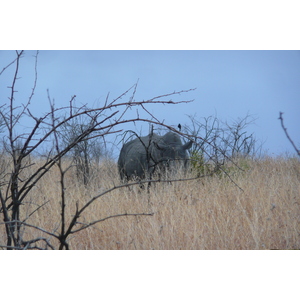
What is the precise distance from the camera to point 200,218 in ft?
12.6

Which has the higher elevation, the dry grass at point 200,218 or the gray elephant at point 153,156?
the gray elephant at point 153,156

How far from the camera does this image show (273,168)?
5000 millimetres

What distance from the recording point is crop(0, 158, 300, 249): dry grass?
3.51 m

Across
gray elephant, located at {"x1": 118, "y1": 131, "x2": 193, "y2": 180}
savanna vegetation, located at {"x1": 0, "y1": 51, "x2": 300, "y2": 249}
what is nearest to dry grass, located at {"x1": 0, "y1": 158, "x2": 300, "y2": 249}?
savanna vegetation, located at {"x1": 0, "y1": 51, "x2": 300, "y2": 249}

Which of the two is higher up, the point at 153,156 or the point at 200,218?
the point at 153,156

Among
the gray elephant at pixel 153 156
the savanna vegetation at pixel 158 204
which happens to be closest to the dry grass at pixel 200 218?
the savanna vegetation at pixel 158 204

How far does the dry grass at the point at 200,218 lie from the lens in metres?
3.51

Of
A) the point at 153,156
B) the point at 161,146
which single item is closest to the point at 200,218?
the point at 161,146

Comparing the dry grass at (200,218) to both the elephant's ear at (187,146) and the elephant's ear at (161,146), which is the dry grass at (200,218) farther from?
the elephant's ear at (161,146)

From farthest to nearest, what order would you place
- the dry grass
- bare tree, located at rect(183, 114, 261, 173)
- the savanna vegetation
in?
bare tree, located at rect(183, 114, 261, 173) < the dry grass < the savanna vegetation

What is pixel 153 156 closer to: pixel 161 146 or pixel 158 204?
pixel 161 146

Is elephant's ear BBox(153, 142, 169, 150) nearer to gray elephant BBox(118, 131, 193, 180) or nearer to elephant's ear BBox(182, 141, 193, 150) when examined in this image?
gray elephant BBox(118, 131, 193, 180)

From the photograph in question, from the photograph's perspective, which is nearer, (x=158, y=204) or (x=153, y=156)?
(x=158, y=204)
